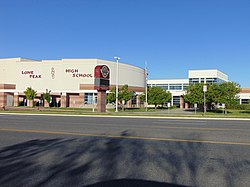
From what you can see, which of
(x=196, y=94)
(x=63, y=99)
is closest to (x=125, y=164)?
(x=196, y=94)

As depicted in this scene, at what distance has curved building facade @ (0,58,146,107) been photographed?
65.4 meters

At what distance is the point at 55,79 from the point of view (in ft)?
221

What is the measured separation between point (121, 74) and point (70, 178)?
67.8 m

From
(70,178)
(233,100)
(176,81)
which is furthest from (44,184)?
(176,81)

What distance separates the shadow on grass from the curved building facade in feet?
186

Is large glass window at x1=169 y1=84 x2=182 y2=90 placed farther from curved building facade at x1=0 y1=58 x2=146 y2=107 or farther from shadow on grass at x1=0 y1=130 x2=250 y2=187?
shadow on grass at x1=0 y1=130 x2=250 y2=187

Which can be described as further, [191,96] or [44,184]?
[191,96]

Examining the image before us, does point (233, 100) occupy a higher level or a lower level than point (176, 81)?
lower

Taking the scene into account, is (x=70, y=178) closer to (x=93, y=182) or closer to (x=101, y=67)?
(x=93, y=182)

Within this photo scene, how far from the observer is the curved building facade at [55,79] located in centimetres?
6538

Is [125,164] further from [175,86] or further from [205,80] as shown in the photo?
[175,86]

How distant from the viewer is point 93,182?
4672mm

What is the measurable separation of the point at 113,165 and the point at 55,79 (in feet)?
212

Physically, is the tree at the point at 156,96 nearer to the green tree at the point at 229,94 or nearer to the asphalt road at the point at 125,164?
the green tree at the point at 229,94
